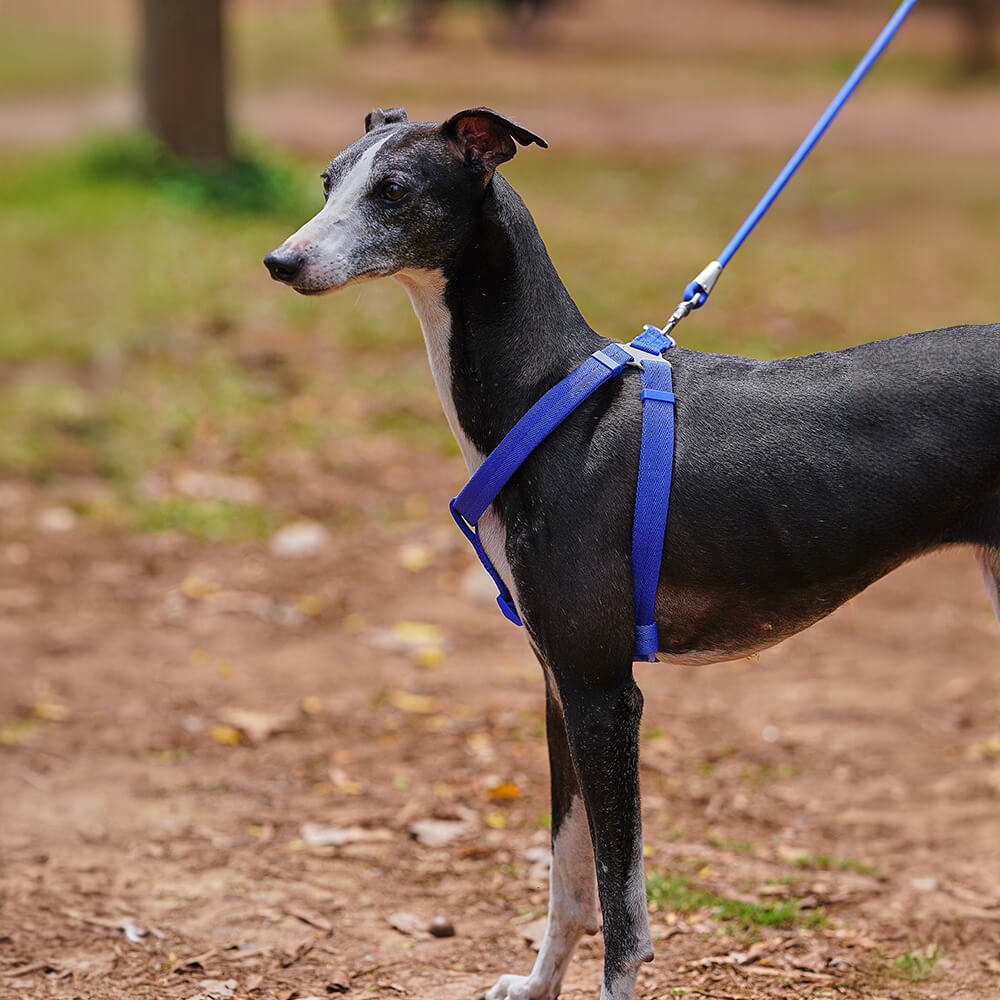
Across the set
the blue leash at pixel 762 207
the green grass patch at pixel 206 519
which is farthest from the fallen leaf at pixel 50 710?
the blue leash at pixel 762 207

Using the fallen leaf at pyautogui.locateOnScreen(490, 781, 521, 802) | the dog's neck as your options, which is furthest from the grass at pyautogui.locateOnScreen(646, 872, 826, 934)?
the dog's neck

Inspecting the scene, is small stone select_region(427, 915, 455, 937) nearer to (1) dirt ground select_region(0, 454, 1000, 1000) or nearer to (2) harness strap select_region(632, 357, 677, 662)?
(1) dirt ground select_region(0, 454, 1000, 1000)

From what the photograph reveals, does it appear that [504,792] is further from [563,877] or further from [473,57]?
[473,57]

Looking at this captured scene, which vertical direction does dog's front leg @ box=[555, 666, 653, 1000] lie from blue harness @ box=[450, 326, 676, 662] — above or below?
below

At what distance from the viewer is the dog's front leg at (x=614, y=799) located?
3.05 metres

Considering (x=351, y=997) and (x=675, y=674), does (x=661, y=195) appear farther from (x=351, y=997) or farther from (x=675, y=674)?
(x=351, y=997)

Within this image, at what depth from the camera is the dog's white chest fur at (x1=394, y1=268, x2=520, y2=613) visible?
3.12 metres

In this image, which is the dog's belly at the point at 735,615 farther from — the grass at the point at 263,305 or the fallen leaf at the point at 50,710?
the fallen leaf at the point at 50,710

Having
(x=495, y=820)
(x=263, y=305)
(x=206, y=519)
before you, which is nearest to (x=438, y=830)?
(x=495, y=820)

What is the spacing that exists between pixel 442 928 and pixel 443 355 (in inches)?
68.7

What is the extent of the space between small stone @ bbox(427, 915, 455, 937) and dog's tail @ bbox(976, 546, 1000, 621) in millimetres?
1791

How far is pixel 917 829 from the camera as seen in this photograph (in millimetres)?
4742

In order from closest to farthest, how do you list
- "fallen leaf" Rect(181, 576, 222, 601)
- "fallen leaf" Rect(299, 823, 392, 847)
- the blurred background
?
the blurred background < "fallen leaf" Rect(299, 823, 392, 847) < "fallen leaf" Rect(181, 576, 222, 601)

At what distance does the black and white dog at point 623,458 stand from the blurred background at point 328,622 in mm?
333
